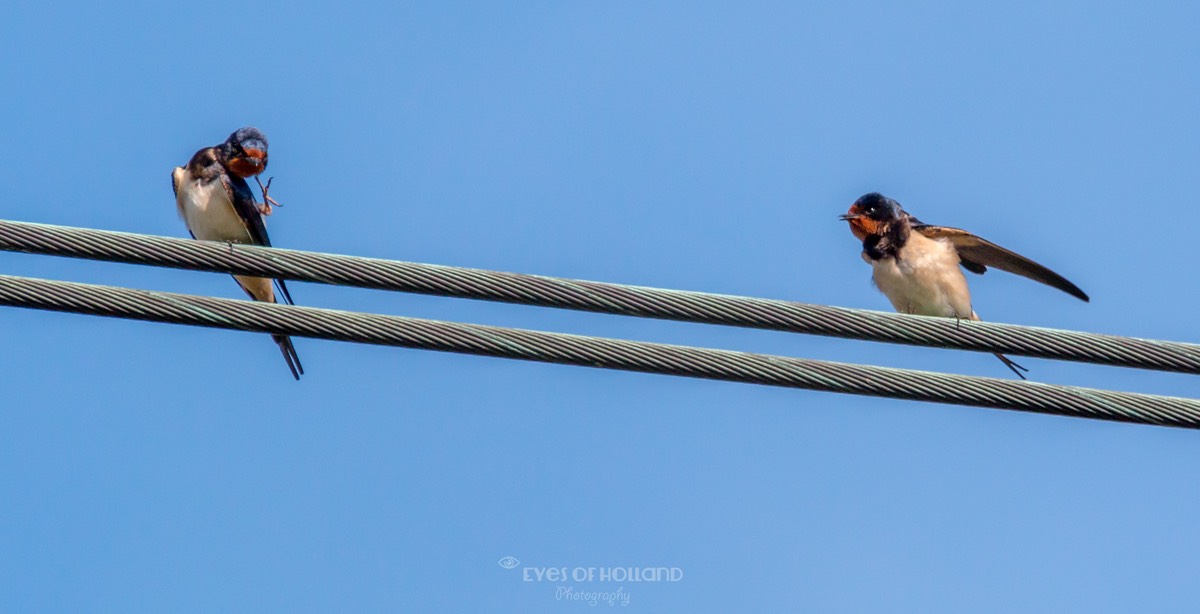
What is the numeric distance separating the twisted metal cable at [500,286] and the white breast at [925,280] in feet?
10.7

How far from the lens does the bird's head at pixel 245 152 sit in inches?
293

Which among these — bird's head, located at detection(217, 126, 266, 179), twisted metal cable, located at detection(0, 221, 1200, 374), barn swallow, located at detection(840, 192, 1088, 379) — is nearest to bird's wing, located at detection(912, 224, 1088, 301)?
barn swallow, located at detection(840, 192, 1088, 379)

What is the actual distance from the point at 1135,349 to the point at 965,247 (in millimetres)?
3535

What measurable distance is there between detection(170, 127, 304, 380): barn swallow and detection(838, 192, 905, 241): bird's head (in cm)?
286

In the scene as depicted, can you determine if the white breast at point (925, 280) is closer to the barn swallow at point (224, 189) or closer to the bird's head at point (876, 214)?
the bird's head at point (876, 214)

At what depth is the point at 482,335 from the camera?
3.98m

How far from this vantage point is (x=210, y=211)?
752cm

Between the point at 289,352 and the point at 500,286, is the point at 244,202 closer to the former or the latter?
the point at 289,352

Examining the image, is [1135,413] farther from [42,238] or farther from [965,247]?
[965,247]

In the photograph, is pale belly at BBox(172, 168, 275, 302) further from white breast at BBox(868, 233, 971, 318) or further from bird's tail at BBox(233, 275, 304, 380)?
white breast at BBox(868, 233, 971, 318)

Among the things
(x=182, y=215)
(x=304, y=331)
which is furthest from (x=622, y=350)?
(x=182, y=215)

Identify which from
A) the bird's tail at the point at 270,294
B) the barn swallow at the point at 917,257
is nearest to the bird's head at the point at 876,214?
the barn swallow at the point at 917,257

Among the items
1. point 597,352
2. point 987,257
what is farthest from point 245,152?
point 597,352

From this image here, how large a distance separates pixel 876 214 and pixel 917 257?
0.32 m
